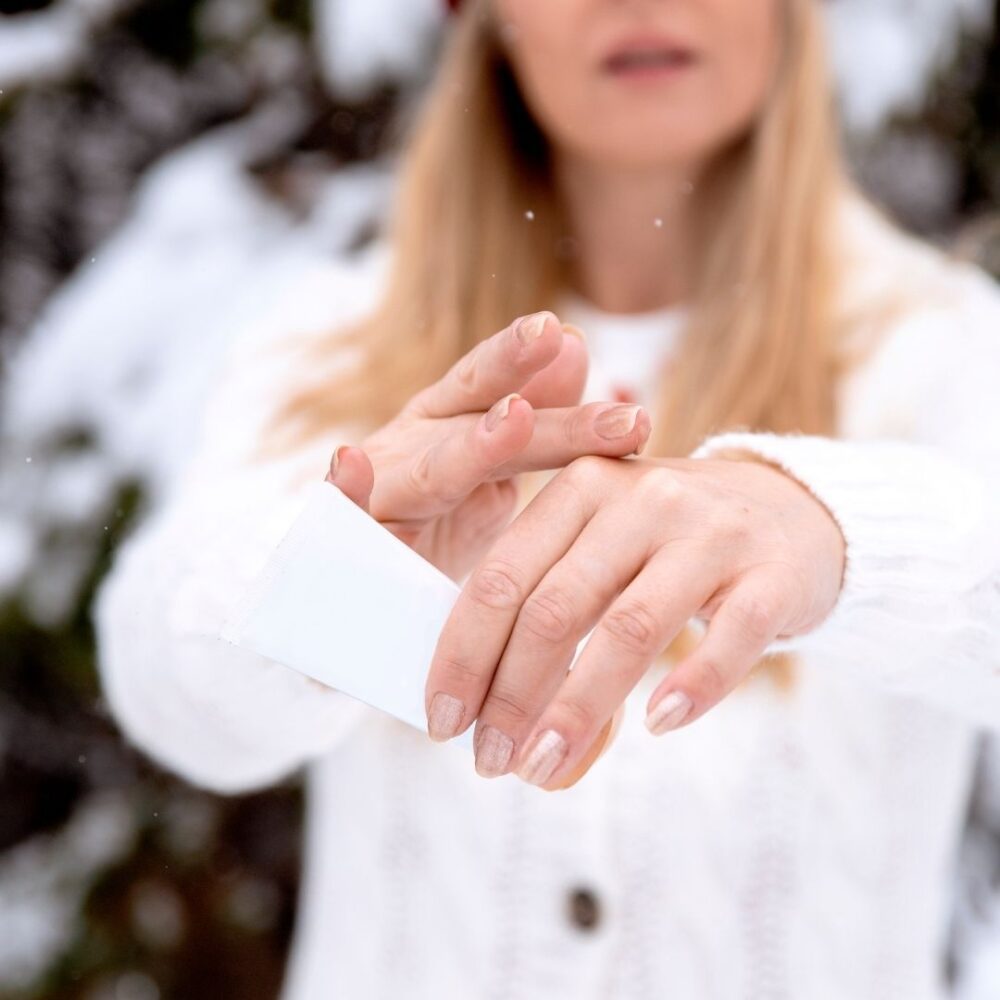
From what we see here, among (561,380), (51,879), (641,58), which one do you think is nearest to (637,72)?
(641,58)

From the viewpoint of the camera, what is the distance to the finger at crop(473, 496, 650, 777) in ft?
0.85

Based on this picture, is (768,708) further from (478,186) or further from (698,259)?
(478,186)

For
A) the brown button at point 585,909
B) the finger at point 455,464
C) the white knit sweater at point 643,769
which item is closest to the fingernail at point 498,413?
the finger at point 455,464

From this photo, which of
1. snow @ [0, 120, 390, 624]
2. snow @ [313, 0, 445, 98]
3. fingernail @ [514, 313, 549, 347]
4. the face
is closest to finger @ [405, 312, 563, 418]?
fingernail @ [514, 313, 549, 347]

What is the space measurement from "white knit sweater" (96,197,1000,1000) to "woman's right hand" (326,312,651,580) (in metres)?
0.07

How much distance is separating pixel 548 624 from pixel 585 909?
385 mm

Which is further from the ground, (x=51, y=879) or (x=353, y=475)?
(x=353, y=475)

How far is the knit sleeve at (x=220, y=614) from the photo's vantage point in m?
0.38

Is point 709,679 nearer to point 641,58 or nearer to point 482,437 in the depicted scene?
point 482,437

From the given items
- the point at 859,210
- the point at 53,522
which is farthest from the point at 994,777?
the point at 53,522

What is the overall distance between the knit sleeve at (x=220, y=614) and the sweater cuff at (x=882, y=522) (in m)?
Result: 0.14

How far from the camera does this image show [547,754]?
25 cm

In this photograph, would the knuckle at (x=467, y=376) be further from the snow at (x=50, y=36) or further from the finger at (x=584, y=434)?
the snow at (x=50, y=36)

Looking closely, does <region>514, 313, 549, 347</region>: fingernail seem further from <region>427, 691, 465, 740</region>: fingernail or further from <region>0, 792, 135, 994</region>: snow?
<region>0, 792, 135, 994</region>: snow
